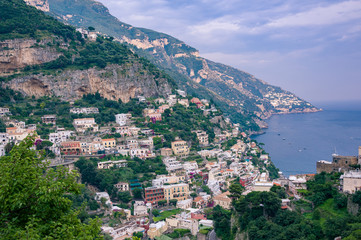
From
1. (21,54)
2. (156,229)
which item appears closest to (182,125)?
(156,229)

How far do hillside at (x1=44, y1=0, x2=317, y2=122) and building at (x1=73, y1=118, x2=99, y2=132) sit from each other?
69079mm

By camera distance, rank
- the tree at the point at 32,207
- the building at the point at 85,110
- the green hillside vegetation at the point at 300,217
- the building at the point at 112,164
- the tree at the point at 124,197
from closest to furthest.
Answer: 1. the tree at the point at 32,207
2. the green hillside vegetation at the point at 300,217
3. the tree at the point at 124,197
4. the building at the point at 112,164
5. the building at the point at 85,110

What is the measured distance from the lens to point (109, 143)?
33875mm

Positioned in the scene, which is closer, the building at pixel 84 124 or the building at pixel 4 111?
the building at pixel 4 111

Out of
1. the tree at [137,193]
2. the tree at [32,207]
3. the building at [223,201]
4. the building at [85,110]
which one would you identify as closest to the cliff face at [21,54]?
Answer: the building at [85,110]

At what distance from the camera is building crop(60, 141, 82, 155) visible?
104 ft

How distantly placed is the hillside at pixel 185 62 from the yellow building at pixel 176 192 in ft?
244

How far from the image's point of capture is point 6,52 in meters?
41.9

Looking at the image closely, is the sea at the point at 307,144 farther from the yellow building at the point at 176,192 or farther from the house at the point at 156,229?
the house at the point at 156,229

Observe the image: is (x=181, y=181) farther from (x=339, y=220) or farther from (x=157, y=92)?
(x=157, y=92)

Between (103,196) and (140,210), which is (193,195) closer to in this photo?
(140,210)

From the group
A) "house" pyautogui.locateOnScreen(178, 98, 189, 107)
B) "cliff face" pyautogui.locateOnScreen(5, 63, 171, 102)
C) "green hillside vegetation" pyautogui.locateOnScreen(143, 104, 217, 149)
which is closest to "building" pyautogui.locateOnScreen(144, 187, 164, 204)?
"green hillside vegetation" pyautogui.locateOnScreen(143, 104, 217, 149)

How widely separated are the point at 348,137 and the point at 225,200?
179ft

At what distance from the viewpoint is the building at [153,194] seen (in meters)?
27.8
